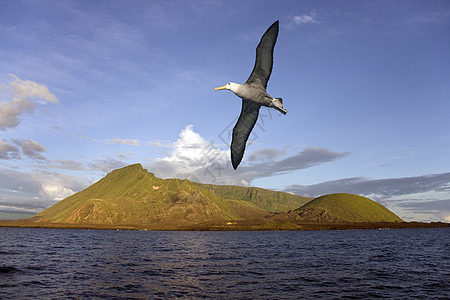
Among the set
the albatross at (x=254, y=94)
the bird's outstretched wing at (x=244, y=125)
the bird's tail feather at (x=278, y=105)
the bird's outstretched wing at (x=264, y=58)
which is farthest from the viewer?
the bird's outstretched wing at (x=244, y=125)

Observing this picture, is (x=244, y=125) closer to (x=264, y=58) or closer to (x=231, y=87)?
(x=231, y=87)

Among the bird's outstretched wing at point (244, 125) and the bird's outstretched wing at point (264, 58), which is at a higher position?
the bird's outstretched wing at point (264, 58)

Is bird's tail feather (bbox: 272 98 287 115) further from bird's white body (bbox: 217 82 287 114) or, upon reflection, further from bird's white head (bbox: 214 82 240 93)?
bird's white head (bbox: 214 82 240 93)

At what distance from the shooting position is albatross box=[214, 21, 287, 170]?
15234 mm

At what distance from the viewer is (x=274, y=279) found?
88.1 feet

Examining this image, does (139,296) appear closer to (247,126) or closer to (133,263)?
(247,126)

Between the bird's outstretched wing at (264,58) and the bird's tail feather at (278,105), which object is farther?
the bird's tail feather at (278,105)

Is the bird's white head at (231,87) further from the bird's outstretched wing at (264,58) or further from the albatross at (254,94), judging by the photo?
the bird's outstretched wing at (264,58)

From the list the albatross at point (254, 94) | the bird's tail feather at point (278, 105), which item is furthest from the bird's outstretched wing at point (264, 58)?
the bird's tail feather at point (278, 105)

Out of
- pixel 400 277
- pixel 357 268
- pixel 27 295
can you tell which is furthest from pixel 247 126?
pixel 357 268

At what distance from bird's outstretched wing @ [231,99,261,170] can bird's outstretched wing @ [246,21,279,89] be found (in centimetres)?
129

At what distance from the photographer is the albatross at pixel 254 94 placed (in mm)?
15234

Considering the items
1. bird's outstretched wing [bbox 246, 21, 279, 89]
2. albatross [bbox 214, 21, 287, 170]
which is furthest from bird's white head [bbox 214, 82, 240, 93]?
bird's outstretched wing [bbox 246, 21, 279, 89]

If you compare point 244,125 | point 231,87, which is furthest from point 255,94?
point 244,125
